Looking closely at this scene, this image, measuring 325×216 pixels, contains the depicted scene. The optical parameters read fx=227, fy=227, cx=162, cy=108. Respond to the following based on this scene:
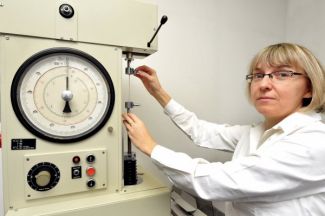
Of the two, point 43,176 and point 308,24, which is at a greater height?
point 308,24

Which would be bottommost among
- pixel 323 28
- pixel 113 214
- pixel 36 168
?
pixel 113 214

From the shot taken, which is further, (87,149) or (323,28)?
(323,28)

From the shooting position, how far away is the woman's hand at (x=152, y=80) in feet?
3.42

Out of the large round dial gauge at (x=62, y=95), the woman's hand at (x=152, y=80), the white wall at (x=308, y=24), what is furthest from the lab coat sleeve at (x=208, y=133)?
the white wall at (x=308, y=24)

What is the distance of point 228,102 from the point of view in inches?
63.2

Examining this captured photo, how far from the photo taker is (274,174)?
67 cm

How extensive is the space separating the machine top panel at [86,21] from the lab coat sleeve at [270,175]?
50 cm

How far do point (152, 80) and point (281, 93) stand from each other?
0.54m

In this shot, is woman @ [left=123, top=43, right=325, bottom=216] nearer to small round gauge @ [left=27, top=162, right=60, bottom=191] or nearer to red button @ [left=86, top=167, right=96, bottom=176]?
red button @ [left=86, top=167, right=96, bottom=176]

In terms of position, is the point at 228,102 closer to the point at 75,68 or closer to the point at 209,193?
the point at 209,193

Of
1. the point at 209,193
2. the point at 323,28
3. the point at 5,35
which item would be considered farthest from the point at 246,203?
the point at 323,28

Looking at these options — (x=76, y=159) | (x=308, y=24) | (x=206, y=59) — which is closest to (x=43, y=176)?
(x=76, y=159)

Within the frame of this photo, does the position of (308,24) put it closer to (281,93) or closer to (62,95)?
(281,93)

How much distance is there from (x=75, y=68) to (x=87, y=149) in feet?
0.89
